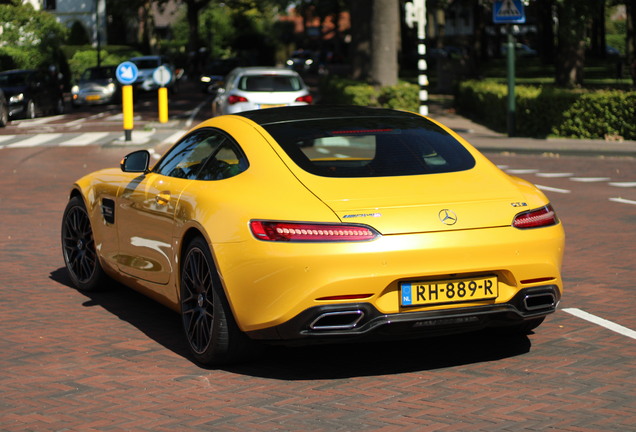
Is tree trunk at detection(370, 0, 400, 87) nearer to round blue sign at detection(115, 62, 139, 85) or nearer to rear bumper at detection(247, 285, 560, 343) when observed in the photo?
round blue sign at detection(115, 62, 139, 85)

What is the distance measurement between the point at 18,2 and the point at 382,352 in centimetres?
5369

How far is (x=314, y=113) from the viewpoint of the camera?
7117 mm

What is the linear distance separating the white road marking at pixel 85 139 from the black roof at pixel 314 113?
18388 millimetres

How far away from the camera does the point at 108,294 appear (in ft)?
28.5

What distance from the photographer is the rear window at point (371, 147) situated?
252 inches

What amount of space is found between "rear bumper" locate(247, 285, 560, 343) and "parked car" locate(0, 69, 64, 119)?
96.7ft

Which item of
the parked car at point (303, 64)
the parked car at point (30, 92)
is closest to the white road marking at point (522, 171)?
the parked car at point (30, 92)

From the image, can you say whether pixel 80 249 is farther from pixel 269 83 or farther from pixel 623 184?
pixel 269 83

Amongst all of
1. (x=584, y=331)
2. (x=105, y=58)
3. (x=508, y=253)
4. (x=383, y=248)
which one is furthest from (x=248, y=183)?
(x=105, y=58)

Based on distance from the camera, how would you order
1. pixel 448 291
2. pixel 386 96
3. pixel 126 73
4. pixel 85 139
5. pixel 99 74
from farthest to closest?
pixel 99 74
pixel 386 96
pixel 85 139
pixel 126 73
pixel 448 291

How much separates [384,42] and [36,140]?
8.95m

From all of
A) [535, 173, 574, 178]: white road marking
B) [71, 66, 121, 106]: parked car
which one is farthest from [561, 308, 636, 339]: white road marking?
[71, 66, 121, 106]: parked car

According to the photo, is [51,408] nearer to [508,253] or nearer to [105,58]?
[508,253]

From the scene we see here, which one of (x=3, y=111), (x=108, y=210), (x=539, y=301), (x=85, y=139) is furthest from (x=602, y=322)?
(x=3, y=111)
